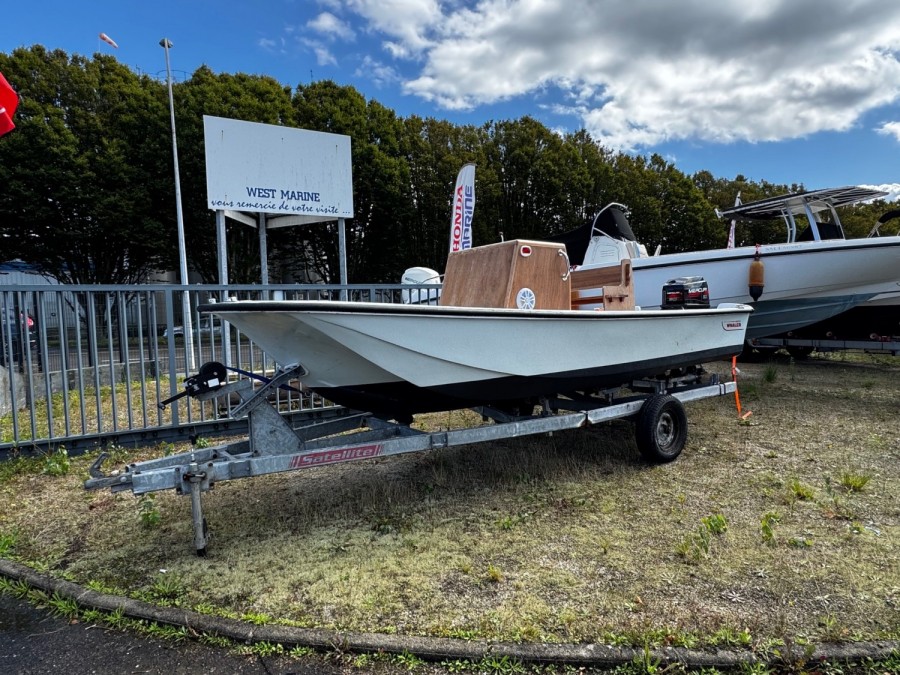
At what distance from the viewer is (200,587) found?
256 cm

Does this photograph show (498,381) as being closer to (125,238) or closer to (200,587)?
(200,587)

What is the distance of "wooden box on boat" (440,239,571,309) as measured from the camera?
378cm

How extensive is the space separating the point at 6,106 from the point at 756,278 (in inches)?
344

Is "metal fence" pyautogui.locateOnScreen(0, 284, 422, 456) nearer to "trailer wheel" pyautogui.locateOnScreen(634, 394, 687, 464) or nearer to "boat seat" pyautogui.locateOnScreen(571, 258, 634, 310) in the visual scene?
"boat seat" pyautogui.locateOnScreen(571, 258, 634, 310)

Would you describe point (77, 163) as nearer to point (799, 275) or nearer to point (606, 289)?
point (606, 289)

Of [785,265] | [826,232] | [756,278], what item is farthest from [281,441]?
[826,232]

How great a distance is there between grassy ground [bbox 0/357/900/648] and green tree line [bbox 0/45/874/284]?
12582mm

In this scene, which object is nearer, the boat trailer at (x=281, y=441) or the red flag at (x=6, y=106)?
the boat trailer at (x=281, y=441)

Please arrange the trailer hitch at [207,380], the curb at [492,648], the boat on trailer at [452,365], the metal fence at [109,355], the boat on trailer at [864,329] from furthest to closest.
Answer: the boat on trailer at [864,329] < the metal fence at [109,355] < the trailer hitch at [207,380] < the boat on trailer at [452,365] < the curb at [492,648]

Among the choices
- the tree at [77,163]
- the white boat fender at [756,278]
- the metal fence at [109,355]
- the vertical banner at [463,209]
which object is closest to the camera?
the metal fence at [109,355]

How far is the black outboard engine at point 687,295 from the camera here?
16.4ft

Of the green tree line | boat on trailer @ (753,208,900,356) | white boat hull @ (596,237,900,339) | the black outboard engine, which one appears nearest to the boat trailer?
the black outboard engine

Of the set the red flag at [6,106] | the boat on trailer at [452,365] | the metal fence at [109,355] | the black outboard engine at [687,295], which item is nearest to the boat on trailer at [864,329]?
the black outboard engine at [687,295]

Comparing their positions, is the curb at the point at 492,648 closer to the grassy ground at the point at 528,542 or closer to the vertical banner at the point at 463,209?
the grassy ground at the point at 528,542
